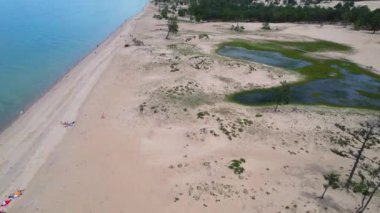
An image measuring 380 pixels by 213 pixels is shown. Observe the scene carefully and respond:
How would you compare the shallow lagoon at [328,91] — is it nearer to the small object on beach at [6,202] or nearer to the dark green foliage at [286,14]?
the small object on beach at [6,202]

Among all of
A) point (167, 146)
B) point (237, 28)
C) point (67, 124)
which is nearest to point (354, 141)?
point (167, 146)

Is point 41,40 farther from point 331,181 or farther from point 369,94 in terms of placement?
point 331,181

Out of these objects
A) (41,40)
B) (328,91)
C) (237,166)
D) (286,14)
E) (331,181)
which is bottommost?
(237,166)

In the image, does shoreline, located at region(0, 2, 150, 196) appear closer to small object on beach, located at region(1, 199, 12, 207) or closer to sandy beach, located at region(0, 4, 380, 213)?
sandy beach, located at region(0, 4, 380, 213)

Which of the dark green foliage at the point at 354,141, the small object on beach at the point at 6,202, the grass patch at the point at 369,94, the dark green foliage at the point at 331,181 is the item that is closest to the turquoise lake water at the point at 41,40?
the small object on beach at the point at 6,202

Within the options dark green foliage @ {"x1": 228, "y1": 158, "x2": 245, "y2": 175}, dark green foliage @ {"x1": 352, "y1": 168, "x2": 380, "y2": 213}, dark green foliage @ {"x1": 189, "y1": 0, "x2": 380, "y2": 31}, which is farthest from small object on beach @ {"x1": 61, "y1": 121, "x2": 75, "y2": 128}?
dark green foliage @ {"x1": 189, "y1": 0, "x2": 380, "y2": 31}

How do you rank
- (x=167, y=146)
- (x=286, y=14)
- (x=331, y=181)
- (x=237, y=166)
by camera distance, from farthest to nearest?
(x=286, y=14) < (x=167, y=146) < (x=237, y=166) < (x=331, y=181)
